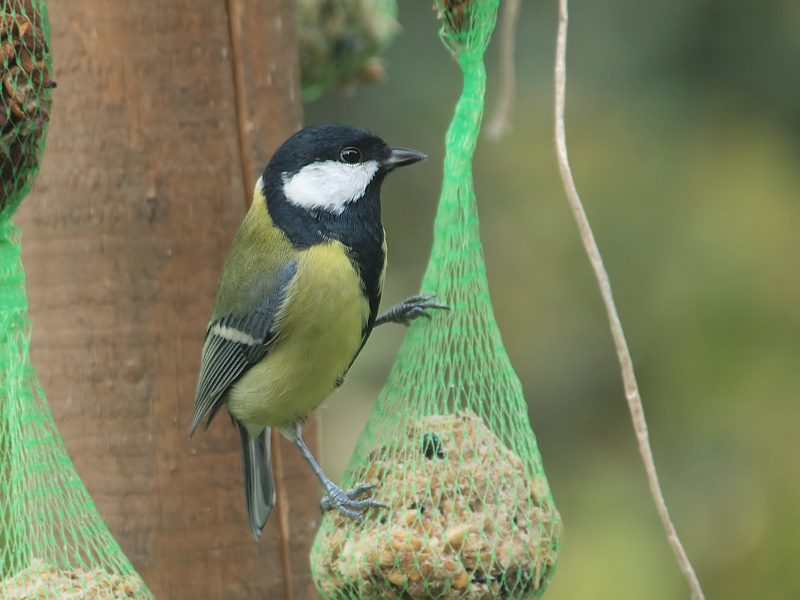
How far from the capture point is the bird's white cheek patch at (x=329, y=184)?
2.62 meters

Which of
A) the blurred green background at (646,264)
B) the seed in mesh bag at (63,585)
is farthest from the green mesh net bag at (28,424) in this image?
the blurred green background at (646,264)

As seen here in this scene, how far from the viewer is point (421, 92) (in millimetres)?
5363

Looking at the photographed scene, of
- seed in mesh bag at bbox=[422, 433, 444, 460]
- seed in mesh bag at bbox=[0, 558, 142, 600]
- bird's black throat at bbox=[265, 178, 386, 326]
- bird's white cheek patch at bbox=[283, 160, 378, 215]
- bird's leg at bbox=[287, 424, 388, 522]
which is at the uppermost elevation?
bird's white cheek patch at bbox=[283, 160, 378, 215]

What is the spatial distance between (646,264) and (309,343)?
8.96 feet

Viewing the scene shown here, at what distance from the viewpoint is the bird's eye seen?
2.66m

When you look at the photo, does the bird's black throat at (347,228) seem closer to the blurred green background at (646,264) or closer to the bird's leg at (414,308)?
the bird's leg at (414,308)

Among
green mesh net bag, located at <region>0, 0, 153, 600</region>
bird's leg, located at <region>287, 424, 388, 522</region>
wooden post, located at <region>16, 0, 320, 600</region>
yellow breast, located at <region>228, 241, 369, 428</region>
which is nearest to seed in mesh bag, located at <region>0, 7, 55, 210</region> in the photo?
green mesh net bag, located at <region>0, 0, 153, 600</region>

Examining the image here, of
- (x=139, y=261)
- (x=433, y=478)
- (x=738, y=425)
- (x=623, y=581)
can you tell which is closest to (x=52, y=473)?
(x=139, y=261)

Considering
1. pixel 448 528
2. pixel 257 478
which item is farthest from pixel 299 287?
pixel 448 528

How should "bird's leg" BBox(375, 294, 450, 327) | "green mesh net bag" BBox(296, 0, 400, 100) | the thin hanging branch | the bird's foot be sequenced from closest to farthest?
the thin hanging branch → the bird's foot → "bird's leg" BBox(375, 294, 450, 327) → "green mesh net bag" BBox(296, 0, 400, 100)

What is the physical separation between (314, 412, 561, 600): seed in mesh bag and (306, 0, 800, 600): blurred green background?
7.18 ft

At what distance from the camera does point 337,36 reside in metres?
3.85

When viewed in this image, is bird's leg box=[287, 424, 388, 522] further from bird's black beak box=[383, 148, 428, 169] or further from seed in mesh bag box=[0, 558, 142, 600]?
bird's black beak box=[383, 148, 428, 169]

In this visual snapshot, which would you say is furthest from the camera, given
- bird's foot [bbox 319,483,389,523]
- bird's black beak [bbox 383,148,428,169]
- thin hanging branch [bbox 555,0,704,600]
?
bird's black beak [bbox 383,148,428,169]
